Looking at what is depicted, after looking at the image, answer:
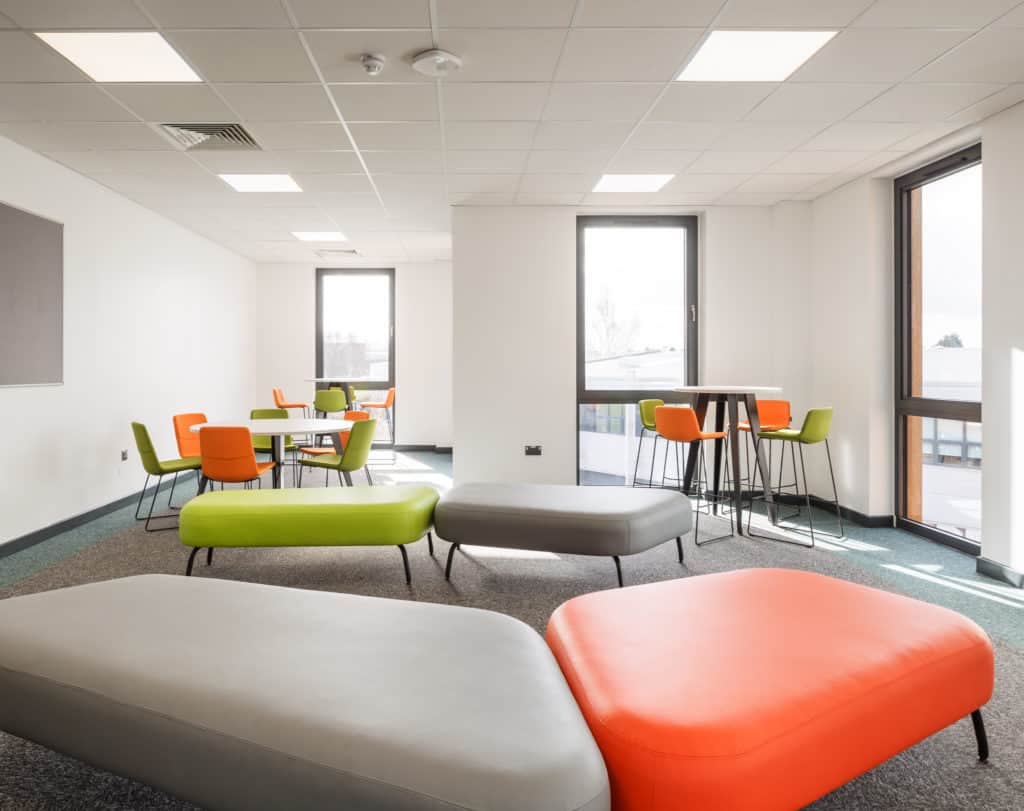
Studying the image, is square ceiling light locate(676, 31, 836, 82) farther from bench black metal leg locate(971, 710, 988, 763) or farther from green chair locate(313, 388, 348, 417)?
green chair locate(313, 388, 348, 417)

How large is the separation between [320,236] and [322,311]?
2023 millimetres

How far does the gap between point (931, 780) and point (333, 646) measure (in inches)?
64.8

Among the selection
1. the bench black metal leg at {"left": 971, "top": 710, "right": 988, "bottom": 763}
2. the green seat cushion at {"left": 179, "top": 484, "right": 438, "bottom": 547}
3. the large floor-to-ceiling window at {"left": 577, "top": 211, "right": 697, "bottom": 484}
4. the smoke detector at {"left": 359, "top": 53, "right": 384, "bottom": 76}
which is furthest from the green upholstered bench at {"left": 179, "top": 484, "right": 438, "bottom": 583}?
the large floor-to-ceiling window at {"left": 577, "top": 211, "right": 697, "bottom": 484}

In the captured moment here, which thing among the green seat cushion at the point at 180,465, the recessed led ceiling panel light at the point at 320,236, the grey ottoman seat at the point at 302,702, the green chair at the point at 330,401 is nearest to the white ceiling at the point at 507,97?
the recessed led ceiling panel light at the point at 320,236

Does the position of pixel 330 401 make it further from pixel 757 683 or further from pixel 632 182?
pixel 757 683

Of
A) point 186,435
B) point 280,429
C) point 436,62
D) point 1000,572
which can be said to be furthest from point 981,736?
point 186,435

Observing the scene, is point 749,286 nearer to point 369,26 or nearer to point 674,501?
point 674,501

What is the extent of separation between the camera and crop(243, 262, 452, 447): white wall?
350 inches

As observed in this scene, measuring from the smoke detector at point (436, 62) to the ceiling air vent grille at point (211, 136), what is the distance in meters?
1.45

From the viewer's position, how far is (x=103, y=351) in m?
5.13

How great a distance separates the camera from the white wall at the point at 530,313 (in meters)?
5.84

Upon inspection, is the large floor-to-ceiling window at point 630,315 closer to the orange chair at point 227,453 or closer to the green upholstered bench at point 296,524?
the orange chair at point 227,453

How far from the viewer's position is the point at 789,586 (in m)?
1.97

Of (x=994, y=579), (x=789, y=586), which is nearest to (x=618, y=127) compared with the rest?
(x=789, y=586)
